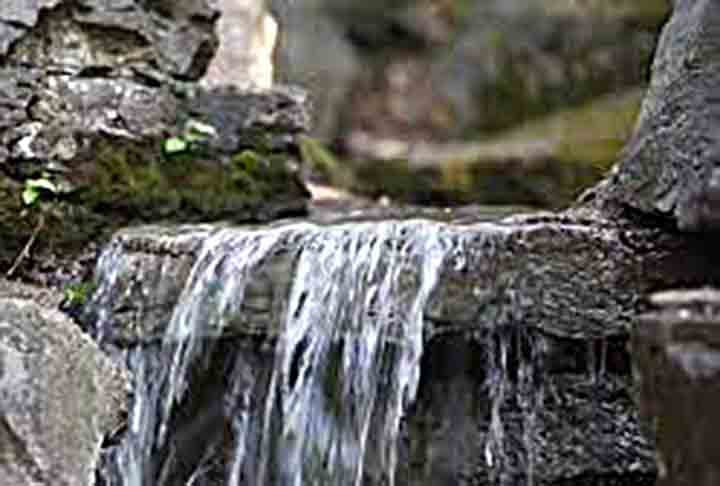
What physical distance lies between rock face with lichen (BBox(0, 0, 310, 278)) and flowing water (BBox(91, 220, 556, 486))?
1.89 feet

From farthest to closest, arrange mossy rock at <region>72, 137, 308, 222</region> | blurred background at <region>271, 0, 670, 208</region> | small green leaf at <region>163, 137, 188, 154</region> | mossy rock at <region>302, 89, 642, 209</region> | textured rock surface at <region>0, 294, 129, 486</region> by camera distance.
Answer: blurred background at <region>271, 0, 670, 208</region>, mossy rock at <region>302, 89, 642, 209</region>, small green leaf at <region>163, 137, 188, 154</region>, mossy rock at <region>72, 137, 308, 222</region>, textured rock surface at <region>0, 294, 129, 486</region>

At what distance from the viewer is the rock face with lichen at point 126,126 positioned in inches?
164

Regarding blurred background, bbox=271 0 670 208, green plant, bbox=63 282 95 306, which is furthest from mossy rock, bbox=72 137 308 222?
blurred background, bbox=271 0 670 208

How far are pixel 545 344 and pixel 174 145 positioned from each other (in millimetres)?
1613

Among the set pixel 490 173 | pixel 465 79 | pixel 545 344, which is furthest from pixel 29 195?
pixel 465 79

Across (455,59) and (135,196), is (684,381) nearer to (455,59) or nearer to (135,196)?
(135,196)

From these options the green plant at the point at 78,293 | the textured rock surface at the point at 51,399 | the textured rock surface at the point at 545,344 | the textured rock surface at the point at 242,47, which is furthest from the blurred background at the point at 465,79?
the textured rock surface at the point at 51,399

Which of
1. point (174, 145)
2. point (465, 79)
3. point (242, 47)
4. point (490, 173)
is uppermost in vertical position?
point (465, 79)

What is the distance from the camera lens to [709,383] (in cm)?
242

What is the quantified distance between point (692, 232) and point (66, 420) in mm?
1493

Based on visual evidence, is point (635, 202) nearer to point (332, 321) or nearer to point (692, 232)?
point (692, 232)

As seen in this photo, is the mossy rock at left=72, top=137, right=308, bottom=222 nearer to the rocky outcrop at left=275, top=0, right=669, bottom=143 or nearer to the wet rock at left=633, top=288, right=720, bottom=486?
the wet rock at left=633, top=288, right=720, bottom=486

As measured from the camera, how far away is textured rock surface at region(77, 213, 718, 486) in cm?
336

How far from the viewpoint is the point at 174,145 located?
4.44 metres
